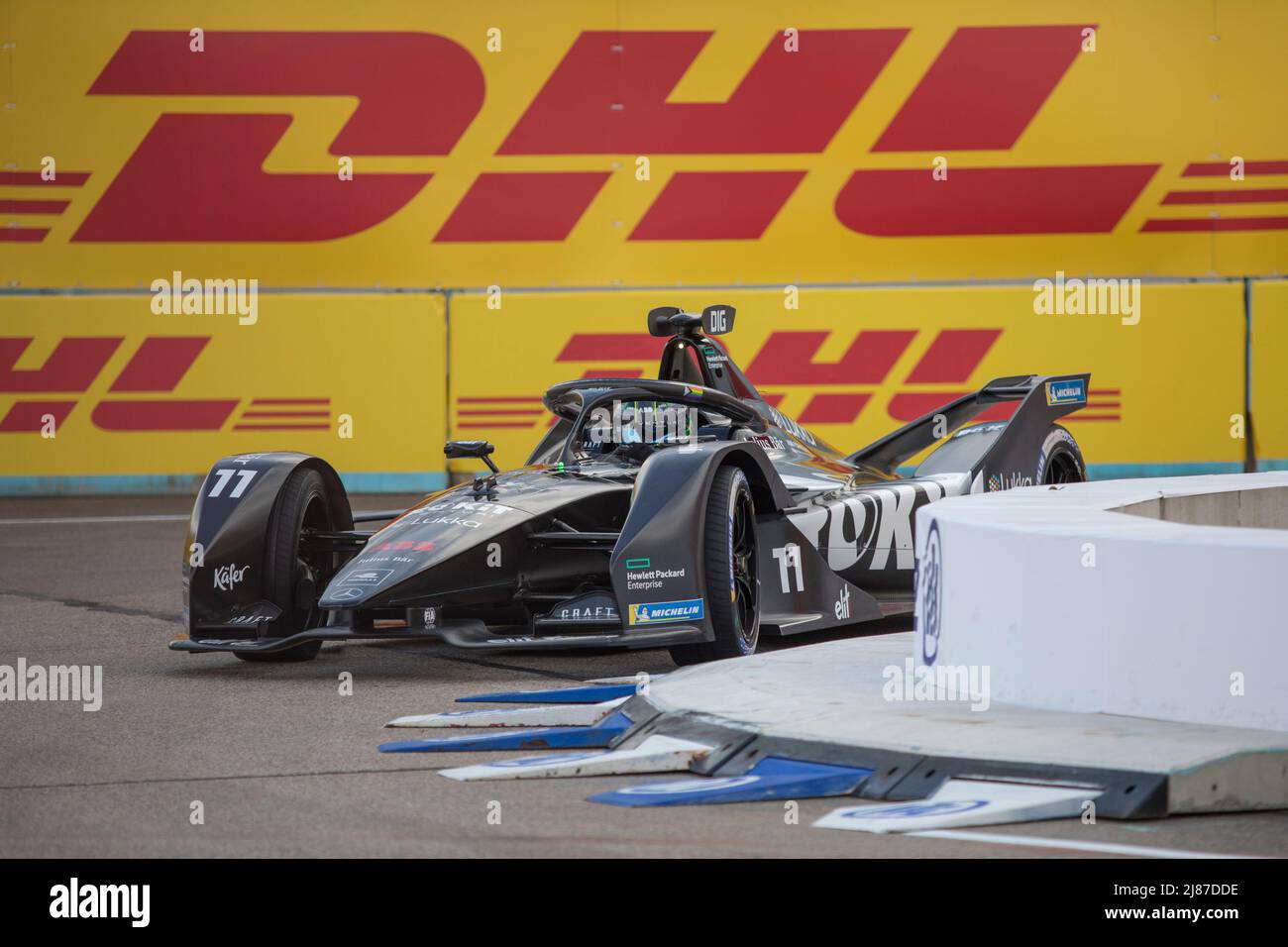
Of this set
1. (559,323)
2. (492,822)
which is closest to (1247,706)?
(492,822)

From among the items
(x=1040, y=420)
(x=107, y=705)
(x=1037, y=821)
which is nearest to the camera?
(x=1037, y=821)

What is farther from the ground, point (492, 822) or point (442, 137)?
point (442, 137)

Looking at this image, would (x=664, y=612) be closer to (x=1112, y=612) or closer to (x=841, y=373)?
(x=1112, y=612)

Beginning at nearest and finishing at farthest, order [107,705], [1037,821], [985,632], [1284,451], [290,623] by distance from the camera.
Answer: [1037,821]
[985,632]
[107,705]
[290,623]
[1284,451]

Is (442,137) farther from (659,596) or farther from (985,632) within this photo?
(985,632)

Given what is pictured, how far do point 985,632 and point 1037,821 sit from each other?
1.26 meters

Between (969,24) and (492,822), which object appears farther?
(969,24)

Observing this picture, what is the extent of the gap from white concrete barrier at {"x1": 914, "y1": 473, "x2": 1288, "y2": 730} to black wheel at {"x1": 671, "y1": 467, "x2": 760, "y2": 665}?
1.22 metres

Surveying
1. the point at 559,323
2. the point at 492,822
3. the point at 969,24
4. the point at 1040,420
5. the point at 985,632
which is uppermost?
the point at 969,24

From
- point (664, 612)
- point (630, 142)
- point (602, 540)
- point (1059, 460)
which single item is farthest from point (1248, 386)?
point (664, 612)

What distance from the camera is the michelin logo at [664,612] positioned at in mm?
7352

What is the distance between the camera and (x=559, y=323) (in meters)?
17.1

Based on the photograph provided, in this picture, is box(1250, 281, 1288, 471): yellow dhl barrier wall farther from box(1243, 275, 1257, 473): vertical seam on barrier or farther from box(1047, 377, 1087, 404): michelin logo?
box(1047, 377, 1087, 404): michelin logo

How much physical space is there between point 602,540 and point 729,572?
57 centimetres
